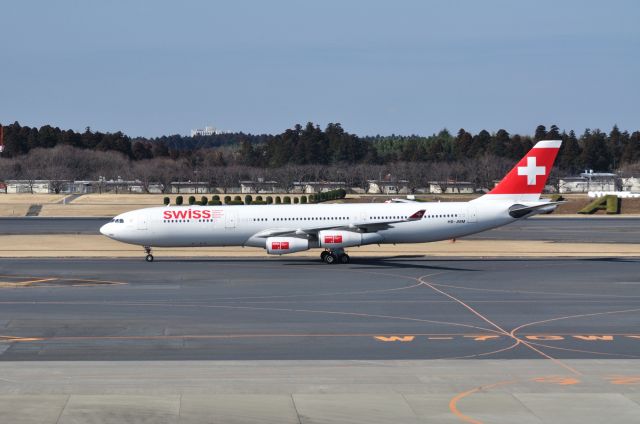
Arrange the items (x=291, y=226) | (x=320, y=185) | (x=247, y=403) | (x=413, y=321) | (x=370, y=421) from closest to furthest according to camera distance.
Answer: (x=370, y=421)
(x=247, y=403)
(x=413, y=321)
(x=291, y=226)
(x=320, y=185)

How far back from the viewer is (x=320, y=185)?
185125mm

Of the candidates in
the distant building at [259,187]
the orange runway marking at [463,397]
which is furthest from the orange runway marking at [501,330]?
the distant building at [259,187]

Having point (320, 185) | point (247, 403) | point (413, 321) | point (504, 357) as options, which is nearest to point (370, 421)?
point (247, 403)

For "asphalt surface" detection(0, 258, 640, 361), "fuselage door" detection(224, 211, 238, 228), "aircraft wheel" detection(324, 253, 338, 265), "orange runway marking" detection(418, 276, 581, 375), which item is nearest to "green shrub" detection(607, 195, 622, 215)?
"asphalt surface" detection(0, 258, 640, 361)

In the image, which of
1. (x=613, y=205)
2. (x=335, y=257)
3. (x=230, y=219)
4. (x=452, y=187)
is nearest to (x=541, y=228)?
(x=613, y=205)

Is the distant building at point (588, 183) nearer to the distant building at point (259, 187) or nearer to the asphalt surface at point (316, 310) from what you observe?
the distant building at point (259, 187)

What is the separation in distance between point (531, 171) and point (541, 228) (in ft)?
97.4

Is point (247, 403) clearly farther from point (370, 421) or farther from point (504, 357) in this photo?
point (504, 357)

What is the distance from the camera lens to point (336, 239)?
182 ft

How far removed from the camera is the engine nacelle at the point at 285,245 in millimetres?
54906

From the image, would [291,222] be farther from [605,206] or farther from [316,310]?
[605,206]

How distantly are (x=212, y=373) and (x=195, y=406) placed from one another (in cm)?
378

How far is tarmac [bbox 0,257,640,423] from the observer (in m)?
21.9

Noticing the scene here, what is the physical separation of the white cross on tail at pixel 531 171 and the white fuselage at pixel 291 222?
1987mm
